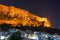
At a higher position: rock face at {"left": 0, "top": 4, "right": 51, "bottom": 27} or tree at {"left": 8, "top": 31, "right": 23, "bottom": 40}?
rock face at {"left": 0, "top": 4, "right": 51, "bottom": 27}

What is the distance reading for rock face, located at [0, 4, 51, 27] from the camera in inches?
245

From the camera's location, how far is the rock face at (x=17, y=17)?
20.4ft

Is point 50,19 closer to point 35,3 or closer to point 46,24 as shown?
point 46,24

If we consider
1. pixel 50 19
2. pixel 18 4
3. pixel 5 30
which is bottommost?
pixel 5 30

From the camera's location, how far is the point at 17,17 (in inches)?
247

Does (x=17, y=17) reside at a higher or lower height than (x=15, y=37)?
higher

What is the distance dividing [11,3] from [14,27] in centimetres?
78

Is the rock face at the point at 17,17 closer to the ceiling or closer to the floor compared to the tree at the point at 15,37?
closer to the ceiling

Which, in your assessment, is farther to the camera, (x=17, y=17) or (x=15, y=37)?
(x=17, y=17)

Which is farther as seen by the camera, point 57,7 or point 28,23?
point 57,7

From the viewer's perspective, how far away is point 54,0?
6.93m

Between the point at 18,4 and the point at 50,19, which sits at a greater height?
the point at 18,4

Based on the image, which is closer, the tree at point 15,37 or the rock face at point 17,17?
the tree at point 15,37

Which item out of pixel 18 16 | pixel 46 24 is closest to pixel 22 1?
pixel 18 16
